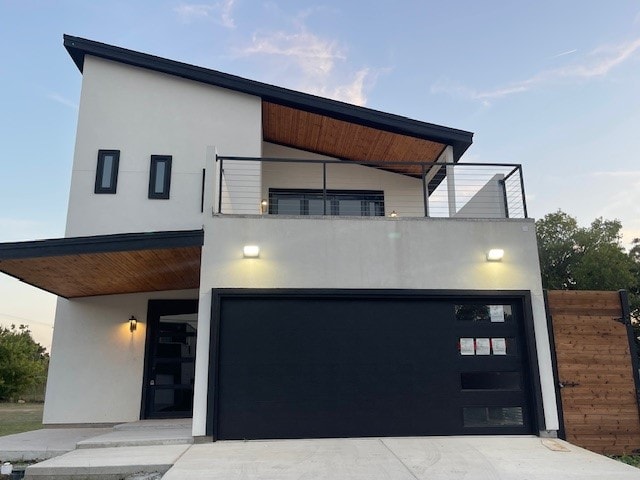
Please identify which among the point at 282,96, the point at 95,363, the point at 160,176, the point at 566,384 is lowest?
the point at 566,384

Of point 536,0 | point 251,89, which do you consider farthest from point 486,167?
point 536,0

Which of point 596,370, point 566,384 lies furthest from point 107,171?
point 596,370

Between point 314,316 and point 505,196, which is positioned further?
point 505,196

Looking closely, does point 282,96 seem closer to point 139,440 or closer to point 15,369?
point 139,440

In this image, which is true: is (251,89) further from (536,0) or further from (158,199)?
(536,0)

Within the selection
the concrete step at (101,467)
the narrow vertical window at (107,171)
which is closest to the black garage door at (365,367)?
the concrete step at (101,467)

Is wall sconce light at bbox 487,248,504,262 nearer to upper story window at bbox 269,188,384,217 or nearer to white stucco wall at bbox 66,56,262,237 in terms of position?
upper story window at bbox 269,188,384,217

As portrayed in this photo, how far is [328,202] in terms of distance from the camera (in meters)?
10.9

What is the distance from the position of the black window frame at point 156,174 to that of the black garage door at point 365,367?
3.48m

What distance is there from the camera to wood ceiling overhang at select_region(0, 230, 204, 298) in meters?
5.94

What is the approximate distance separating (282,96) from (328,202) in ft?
9.39

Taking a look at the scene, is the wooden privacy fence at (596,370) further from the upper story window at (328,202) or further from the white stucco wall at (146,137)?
the white stucco wall at (146,137)

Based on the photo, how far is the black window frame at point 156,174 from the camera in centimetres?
881

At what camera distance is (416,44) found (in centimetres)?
1267
